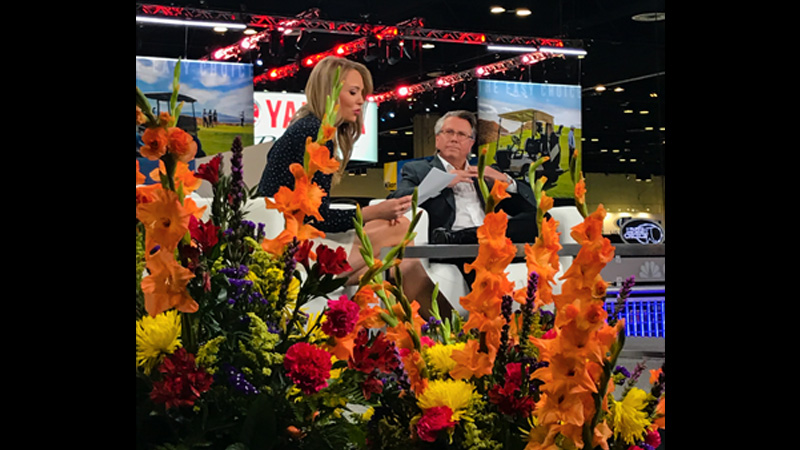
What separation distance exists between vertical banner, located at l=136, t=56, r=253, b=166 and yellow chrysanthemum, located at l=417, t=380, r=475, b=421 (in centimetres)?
824

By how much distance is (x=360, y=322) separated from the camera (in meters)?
1.08

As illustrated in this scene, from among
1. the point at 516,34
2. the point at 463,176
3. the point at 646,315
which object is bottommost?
the point at 646,315

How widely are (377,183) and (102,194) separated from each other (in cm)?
2206

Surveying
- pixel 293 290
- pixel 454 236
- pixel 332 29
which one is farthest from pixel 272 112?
pixel 293 290

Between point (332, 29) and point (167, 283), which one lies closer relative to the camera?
point (167, 283)

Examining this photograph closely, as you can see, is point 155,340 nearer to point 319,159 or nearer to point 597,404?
point 319,159

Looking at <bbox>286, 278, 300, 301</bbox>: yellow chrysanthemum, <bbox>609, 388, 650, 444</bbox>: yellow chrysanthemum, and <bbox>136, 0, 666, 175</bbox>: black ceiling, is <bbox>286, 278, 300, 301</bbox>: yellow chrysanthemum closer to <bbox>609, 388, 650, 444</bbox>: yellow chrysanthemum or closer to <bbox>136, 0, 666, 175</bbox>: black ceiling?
<bbox>609, 388, 650, 444</bbox>: yellow chrysanthemum

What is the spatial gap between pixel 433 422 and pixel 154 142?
405 millimetres

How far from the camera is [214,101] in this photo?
9336 millimetres

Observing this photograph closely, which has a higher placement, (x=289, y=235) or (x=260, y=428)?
(x=289, y=235)

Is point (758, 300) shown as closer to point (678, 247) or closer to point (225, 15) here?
point (678, 247)

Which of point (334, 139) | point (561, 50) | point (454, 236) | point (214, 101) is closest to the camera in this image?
point (334, 139)

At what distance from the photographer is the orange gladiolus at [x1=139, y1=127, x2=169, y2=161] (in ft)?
2.90

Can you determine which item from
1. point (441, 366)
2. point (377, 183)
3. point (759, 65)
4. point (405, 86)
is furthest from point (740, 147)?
point (377, 183)
